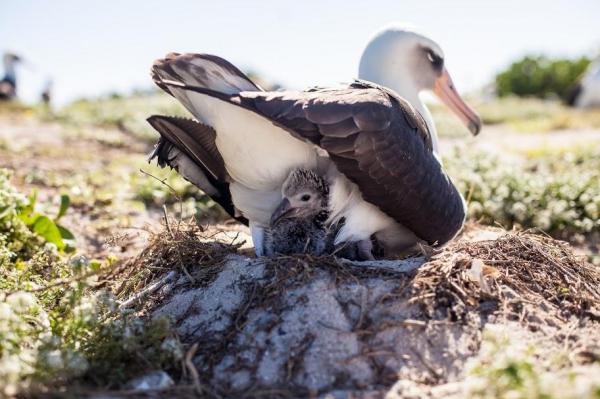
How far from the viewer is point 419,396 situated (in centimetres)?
275

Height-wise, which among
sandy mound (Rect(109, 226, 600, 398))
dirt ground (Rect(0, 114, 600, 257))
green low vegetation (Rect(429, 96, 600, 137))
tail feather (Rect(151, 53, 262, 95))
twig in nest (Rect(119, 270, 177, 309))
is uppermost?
tail feather (Rect(151, 53, 262, 95))

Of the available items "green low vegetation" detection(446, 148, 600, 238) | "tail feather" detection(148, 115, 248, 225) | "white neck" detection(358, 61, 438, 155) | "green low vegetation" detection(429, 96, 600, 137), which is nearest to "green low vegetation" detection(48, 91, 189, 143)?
→ "green low vegetation" detection(429, 96, 600, 137)

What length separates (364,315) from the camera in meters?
3.24

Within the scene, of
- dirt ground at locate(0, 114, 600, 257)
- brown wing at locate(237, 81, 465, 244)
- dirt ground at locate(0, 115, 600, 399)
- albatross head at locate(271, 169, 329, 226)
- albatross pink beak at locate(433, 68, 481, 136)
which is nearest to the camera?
dirt ground at locate(0, 115, 600, 399)

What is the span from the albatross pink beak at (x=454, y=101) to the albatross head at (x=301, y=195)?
250cm

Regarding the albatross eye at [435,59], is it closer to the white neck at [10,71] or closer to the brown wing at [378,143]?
the brown wing at [378,143]

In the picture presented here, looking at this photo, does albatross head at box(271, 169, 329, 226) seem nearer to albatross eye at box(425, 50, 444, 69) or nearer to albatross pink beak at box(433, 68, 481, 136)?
albatross eye at box(425, 50, 444, 69)

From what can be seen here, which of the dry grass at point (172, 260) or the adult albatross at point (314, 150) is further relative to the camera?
the dry grass at point (172, 260)

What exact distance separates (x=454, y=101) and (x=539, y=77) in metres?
26.0

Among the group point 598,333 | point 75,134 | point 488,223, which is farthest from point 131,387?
point 75,134

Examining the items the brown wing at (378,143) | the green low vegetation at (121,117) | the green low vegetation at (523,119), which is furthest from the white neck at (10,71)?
the brown wing at (378,143)

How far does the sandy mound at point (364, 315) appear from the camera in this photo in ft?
9.68

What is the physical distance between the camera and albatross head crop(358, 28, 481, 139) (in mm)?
5234

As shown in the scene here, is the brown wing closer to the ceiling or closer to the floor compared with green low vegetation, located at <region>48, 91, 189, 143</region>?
closer to the ceiling
